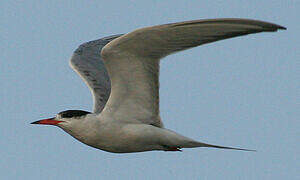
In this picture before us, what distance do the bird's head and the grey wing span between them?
39.4 inches

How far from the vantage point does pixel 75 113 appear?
812 cm

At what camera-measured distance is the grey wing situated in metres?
9.44

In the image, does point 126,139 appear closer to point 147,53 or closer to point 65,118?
point 65,118

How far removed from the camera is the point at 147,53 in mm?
7426

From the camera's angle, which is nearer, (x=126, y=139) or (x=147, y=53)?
(x=147, y=53)

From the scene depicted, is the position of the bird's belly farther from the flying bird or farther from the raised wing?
the raised wing

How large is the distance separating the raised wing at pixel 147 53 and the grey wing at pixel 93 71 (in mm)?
1150

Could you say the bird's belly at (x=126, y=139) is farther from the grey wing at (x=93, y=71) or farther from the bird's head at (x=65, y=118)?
the grey wing at (x=93, y=71)

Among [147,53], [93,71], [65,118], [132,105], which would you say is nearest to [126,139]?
[132,105]

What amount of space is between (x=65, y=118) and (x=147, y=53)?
5.58 feet

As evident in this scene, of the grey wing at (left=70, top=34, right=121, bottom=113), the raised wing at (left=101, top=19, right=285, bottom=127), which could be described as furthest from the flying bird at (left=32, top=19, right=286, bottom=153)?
the grey wing at (left=70, top=34, right=121, bottom=113)

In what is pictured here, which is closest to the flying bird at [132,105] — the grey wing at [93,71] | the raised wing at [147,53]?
the raised wing at [147,53]

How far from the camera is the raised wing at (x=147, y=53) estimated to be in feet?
21.2

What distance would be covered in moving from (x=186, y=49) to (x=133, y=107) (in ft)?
4.96
